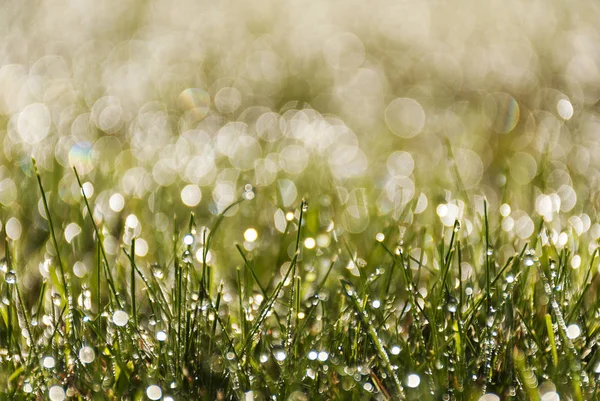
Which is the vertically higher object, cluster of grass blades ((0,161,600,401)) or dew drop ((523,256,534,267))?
dew drop ((523,256,534,267))

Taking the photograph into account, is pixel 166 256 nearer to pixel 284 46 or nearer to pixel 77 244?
pixel 77 244

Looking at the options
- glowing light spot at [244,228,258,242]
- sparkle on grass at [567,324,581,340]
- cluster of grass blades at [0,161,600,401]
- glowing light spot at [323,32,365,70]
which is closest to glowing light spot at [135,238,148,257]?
glowing light spot at [244,228,258,242]

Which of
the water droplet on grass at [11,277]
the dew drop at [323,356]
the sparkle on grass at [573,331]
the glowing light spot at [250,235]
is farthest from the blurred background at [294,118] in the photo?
the dew drop at [323,356]

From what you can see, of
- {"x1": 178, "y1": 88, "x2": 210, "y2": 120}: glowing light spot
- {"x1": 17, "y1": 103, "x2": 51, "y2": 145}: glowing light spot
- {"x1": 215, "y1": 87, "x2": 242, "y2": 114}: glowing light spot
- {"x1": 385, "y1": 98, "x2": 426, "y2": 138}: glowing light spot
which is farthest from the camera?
{"x1": 215, "y1": 87, "x2": 242, "y2": 114}: glowing light spot

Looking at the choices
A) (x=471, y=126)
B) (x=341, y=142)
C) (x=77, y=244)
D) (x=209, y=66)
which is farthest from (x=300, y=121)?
(x=77, y=244)

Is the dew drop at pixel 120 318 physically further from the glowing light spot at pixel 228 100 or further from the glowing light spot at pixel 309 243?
the glowing light spot at pixel 228 100

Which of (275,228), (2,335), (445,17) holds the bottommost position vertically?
(445,17)

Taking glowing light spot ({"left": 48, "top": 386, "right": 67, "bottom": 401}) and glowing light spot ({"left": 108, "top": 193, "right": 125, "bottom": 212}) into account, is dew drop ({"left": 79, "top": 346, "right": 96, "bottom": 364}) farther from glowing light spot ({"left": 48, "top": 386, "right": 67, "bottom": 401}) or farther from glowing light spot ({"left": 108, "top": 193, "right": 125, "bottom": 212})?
glowing light spot ({"left": 108, "top": 193, "right": 125, "bottom": 212})
